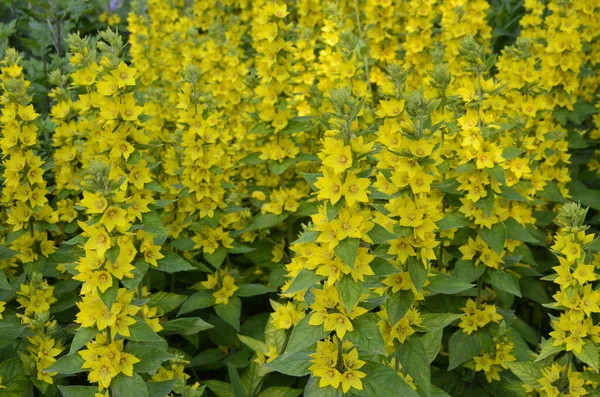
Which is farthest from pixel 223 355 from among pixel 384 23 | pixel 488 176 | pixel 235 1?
pixel 235 1

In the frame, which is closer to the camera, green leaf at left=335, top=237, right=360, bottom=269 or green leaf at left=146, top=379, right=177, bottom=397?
green leaf at left=335, top=237, right=360, bottom=269

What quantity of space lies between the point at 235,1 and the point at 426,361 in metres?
3.94

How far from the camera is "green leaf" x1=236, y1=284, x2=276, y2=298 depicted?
3372 mm

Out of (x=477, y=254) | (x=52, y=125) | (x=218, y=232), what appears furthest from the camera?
(x=52, y=125)

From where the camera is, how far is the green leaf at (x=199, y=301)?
3.27 m

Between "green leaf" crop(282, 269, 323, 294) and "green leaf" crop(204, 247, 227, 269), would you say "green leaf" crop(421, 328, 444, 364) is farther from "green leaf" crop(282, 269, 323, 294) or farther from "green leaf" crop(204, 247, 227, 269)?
"green leaf" crop(204, 247, 227, 269)

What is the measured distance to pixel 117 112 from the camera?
2.78m

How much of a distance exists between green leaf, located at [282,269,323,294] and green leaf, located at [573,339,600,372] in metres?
1.07

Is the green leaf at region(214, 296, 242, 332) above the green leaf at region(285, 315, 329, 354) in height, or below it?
below

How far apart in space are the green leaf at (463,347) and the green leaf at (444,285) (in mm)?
631

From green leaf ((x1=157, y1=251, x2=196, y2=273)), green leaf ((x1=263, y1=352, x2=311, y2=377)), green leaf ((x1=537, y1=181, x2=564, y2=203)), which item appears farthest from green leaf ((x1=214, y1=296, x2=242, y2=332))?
green leaf ((x1=537, y1=181, x2=564, y2=203))

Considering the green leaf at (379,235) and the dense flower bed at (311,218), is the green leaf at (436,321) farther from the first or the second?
the green leaf at (379,235)

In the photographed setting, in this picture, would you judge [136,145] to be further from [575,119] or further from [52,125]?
[575,119]

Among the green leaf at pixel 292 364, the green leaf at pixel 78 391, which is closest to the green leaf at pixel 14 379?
the green leaf at pixel 78 391
